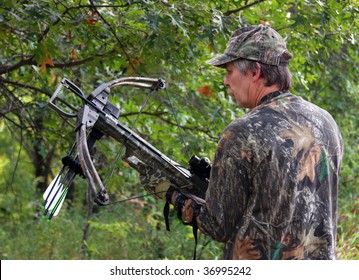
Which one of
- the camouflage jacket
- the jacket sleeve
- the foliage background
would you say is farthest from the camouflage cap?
the foliage background

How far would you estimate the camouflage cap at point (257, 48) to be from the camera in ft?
10.7

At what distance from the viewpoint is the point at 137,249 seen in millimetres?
8758

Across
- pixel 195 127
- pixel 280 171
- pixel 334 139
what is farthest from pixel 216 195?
pixel 195 127

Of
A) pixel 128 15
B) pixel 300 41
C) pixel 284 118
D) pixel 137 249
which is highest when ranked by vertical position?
pixel 284 118

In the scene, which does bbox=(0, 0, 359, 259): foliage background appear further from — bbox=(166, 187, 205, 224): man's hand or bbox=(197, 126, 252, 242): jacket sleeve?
bbox=(197, 126, 252, 242): jacket sleeve

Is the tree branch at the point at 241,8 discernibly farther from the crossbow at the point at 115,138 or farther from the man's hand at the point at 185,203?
the man's hand at the point at 185,203

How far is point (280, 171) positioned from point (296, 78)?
3331mm

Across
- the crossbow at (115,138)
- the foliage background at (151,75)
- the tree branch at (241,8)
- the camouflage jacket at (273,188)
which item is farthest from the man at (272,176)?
the tree branch at (241,8)

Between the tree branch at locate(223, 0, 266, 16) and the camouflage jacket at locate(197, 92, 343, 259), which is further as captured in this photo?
the tree branch at locate(223, 0, 266, 16)

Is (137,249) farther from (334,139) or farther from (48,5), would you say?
(334,139)

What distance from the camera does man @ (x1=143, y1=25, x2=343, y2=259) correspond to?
3094 mm

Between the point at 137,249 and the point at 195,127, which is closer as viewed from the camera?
the point at 195,127
